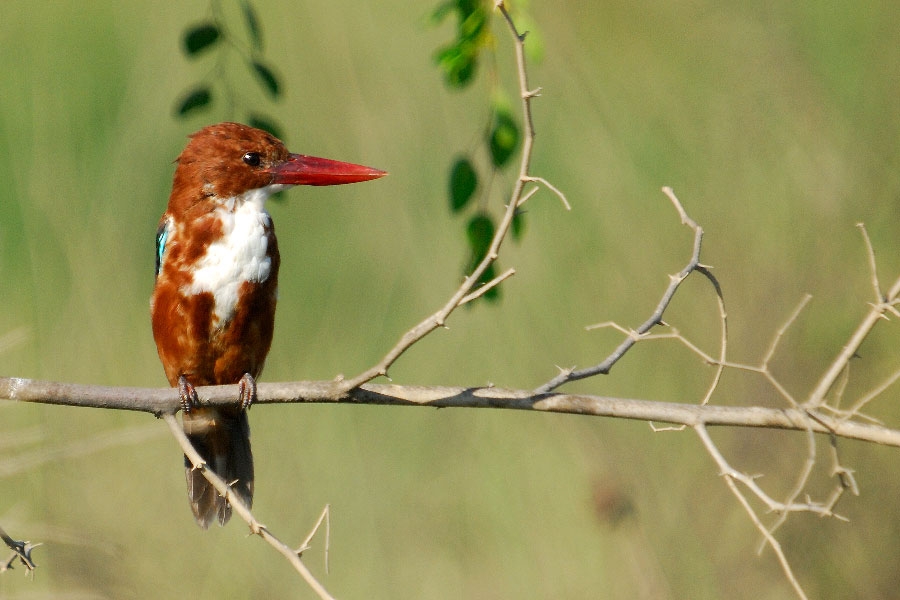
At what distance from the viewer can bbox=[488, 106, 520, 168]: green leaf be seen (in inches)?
85.6

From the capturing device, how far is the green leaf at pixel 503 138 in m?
2.17

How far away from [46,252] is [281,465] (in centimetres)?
130

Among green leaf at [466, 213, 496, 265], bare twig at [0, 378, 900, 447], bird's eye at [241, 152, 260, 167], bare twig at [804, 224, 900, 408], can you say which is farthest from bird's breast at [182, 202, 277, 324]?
bare twig at [804, 224, 900, 408]

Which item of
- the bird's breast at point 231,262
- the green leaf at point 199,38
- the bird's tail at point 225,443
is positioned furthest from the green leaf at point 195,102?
the bird's tail at point 225,443

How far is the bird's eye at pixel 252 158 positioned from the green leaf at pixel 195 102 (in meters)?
0.21

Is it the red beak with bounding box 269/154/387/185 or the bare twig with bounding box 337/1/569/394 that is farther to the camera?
the red beak with bounding box 269/154/387/185

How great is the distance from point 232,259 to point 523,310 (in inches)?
48.0

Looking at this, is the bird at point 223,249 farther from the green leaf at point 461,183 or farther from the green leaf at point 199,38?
the green leaf at point 461,183

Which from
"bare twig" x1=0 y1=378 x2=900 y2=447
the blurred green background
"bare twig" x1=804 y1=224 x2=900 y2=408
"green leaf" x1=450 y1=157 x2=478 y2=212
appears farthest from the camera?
the blurred green background

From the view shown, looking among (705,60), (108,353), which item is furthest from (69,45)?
(705,60)

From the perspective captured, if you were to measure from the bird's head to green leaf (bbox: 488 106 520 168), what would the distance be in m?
0.83

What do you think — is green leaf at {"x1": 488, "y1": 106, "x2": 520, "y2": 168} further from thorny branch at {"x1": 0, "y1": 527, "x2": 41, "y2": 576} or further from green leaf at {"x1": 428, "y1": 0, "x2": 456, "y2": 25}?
thorny branch at {"x1": 0, "y1": 527, "x2": 41, "y2": 576}

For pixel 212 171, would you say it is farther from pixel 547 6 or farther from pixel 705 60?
pixel 705 60

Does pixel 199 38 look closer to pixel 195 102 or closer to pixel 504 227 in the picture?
pixel 195 102
